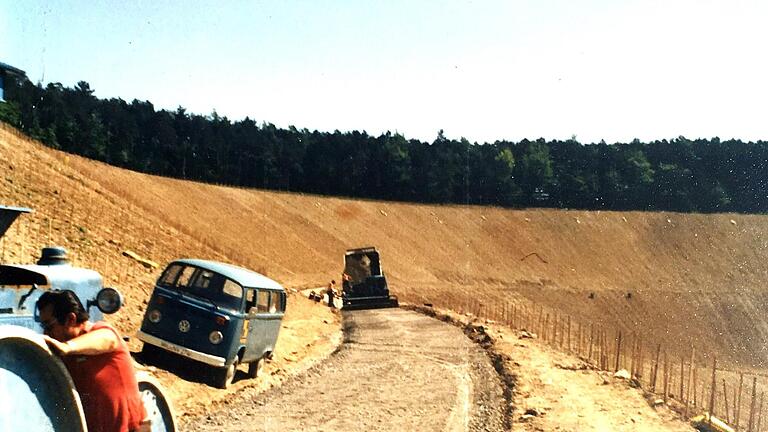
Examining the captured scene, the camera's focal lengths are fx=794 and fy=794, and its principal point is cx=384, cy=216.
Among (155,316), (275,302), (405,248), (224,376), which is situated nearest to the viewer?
(155,316)

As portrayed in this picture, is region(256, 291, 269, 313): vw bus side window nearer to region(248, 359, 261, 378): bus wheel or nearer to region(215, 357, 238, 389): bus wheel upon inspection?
region(248, 359, 261, 378): bus wheel

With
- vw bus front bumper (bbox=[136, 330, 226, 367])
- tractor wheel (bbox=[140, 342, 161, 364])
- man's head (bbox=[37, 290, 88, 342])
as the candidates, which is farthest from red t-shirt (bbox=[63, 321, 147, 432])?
tractor wheel (bbox=[140, 342, 161, 364])

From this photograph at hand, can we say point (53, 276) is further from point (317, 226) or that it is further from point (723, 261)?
point (723, 261)

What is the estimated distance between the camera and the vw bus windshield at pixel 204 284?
586 inches

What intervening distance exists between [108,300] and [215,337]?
7.76 m

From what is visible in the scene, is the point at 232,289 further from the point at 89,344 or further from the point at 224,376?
the point at 89,344

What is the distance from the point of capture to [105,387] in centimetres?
482

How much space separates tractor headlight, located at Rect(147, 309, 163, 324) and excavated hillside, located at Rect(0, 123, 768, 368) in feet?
20.1

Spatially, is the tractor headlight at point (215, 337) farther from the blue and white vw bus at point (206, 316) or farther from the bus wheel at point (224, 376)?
the bus wheel at point (224, 376)

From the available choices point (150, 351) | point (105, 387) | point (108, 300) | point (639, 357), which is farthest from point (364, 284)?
point (105, 387)

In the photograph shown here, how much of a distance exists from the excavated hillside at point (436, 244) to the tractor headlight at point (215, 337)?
6.86m

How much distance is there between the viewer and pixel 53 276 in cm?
723

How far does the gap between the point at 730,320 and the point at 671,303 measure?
5.86 m

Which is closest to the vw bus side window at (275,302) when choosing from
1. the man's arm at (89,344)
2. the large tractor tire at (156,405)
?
the large tractor tire at (156,405)
